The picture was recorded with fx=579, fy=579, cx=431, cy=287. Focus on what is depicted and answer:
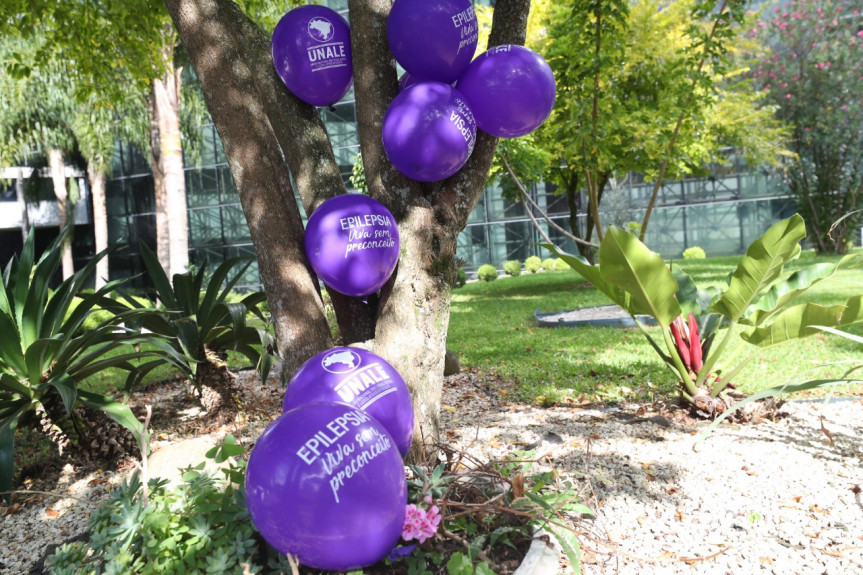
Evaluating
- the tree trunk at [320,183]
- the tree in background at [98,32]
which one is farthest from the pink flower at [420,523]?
the tree in background at [98,32]

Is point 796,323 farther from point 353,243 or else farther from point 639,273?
point 353,243

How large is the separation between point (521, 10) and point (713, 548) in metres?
2.31

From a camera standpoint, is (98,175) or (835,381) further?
(98,175)

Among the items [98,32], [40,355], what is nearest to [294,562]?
[40,355]

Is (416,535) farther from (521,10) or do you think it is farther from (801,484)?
(521,10)

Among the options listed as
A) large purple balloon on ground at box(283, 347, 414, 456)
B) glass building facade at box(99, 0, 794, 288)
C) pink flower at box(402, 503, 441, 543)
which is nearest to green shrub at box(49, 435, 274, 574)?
large purple balloon on ground at box(283, 347, 414, 456)

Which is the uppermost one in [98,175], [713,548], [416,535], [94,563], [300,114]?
[98,175]

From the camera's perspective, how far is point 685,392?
10.8 ft

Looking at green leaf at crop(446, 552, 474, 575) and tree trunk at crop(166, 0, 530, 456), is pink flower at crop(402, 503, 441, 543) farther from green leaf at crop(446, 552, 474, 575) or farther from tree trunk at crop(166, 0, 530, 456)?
tree trunk at crop(166, 0, 530, 456)

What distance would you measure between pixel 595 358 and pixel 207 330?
11.2 feet

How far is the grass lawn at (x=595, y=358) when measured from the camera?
14.0 ft

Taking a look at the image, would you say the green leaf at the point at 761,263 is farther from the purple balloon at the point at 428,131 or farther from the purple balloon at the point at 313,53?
the purple balloon at the point at 313,53

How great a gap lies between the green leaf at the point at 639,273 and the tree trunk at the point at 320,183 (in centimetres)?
66

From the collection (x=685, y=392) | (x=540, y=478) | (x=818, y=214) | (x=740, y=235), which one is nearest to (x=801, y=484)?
(x=685, y=392)
